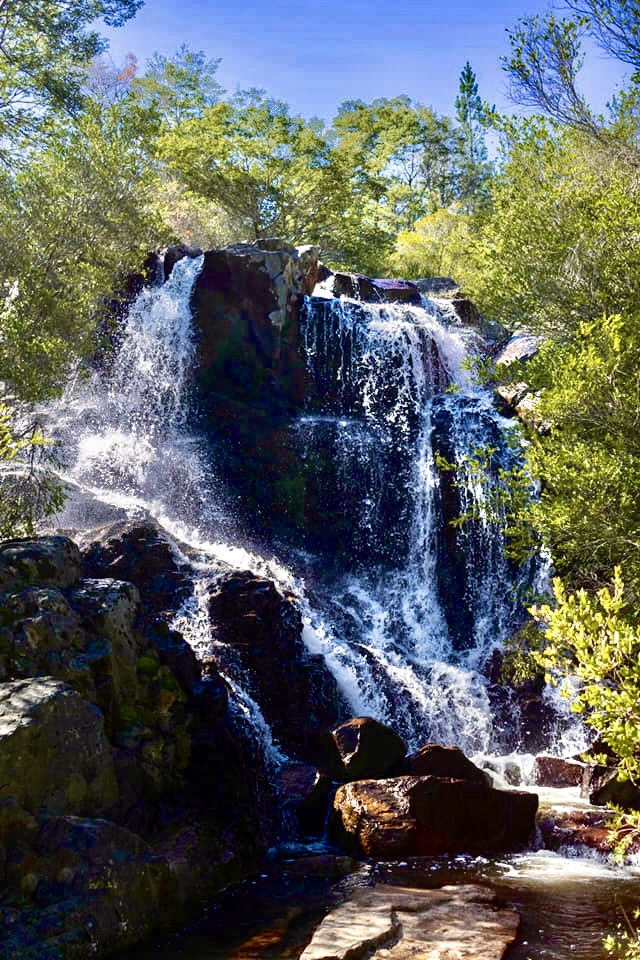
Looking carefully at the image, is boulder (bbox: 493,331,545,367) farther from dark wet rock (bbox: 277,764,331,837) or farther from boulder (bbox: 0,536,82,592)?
boulder (bbox: 0,536,82,592)

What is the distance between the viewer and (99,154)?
57.9ft

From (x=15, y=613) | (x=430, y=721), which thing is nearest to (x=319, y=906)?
(x=15, y=613)

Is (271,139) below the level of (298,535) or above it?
above

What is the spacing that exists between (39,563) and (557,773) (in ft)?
30.2

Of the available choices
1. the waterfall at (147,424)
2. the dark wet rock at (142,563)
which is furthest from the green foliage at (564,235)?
the waterfall at (147,424)

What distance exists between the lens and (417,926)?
8125 millimetres

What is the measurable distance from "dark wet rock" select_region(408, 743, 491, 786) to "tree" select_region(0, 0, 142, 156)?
637 inches

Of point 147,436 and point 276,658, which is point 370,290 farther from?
point 276,658

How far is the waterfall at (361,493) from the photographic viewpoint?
1600 cm

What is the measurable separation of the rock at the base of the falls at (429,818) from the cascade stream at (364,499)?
9.23 feet

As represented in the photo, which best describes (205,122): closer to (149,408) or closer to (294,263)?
(294,263)

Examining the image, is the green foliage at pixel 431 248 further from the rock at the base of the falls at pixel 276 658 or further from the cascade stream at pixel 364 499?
the rock at the base of the falls at pixel 276 658

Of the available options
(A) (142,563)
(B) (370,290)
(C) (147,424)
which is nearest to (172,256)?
(C) (147,424)

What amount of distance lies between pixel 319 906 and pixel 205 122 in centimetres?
3347
